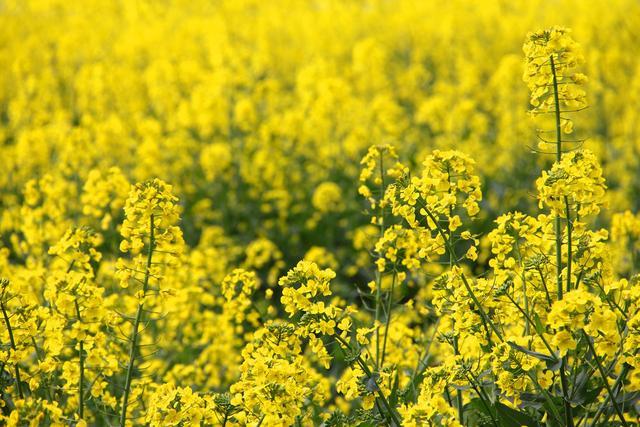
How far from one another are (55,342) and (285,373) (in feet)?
3.23

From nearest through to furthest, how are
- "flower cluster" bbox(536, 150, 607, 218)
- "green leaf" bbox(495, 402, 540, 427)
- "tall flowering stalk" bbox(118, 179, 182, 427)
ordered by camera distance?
"flower cluster" bbox(536, 150, 607, 218)
"green leaf" bbox(495, 402, 540, 427)
"tall flowering stalk" bbox(118, 179, 182, 427)

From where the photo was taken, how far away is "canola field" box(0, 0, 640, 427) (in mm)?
2742

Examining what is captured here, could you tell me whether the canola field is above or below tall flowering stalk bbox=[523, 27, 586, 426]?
below

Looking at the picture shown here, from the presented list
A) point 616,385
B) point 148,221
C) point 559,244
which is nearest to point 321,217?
point 148,221

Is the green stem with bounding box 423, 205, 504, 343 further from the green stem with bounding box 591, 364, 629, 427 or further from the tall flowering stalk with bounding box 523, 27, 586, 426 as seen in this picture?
the green stem with bounding box 591, 364, 629, 427

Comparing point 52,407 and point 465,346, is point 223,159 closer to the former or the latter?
point 465,346

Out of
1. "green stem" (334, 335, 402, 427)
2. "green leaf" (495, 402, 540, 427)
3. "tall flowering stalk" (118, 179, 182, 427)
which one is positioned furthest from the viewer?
"tall flowering stalk" (118, 179, 182, 427)

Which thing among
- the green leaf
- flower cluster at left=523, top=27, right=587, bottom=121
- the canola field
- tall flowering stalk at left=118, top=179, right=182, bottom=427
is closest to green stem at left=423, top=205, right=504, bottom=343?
the canola field

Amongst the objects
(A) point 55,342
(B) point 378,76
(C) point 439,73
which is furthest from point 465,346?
(C) point 439,73

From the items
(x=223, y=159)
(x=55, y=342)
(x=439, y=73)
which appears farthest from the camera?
(x=439, y=73)

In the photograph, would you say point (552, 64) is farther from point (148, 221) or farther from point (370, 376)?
point (148, 221)

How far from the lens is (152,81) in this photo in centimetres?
941

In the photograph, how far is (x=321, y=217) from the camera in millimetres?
7219

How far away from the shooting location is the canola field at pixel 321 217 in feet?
9.00
